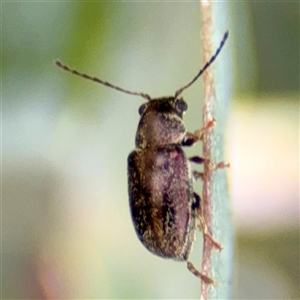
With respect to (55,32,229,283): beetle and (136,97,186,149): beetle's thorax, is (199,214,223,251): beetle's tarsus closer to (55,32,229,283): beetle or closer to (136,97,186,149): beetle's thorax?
(55,32,229,283): beetle

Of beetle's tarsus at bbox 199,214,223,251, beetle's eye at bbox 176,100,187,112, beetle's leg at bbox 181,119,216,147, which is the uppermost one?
beetle's eye at bbox 176,100,187,112

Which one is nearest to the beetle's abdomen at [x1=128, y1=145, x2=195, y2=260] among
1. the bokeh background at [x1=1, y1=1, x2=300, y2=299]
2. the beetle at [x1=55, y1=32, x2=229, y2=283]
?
the beetle at [x1=55, y1=32, x2=229, y2=283]

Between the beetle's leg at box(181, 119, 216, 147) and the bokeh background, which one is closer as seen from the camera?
the beetle's leg at box(181, 119, 216, 147)

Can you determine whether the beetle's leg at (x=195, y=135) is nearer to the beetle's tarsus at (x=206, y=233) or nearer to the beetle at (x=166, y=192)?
the beetle at (x=166, y=192)

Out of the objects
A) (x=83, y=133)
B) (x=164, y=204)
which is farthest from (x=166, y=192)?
(x=83, y=133)

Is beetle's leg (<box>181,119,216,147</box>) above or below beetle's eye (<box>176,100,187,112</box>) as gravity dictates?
below

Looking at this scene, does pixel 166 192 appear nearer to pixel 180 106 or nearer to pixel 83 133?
pixel 180 106

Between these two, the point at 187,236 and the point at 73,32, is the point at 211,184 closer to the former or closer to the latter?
the point at 187,236

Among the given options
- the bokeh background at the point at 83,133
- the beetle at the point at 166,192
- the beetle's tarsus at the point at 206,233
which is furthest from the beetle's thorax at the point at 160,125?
the bokeh background at the point at 83,133
